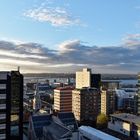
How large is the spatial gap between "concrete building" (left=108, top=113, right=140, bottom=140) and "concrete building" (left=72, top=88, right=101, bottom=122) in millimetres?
14242

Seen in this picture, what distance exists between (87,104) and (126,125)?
23.4 meters

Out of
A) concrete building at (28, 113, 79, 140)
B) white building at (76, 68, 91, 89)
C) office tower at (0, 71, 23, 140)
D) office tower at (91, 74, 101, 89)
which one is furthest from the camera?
office tower at (91, 74, 101, 89)

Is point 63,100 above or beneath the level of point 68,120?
above

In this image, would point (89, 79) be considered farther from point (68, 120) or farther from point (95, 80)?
point (68, 120)

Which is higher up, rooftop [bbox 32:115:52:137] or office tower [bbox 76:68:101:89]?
office tower [bbox 76:68:101:89]

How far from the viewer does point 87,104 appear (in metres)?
102

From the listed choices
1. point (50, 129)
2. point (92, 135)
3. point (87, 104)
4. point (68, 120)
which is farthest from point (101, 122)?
point (50, 129)

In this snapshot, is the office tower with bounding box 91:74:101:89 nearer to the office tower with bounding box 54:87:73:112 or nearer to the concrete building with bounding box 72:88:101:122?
the office tower with bounding box 54:87:73:112

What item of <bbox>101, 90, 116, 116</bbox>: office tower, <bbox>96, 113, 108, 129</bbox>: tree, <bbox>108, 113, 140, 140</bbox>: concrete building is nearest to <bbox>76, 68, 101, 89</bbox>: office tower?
<bbox>101, 90, 116, 116</bbox>: office tower

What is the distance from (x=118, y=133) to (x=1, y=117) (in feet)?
146

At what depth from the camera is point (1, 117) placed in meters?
44.8

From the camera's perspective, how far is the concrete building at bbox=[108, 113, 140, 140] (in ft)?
256

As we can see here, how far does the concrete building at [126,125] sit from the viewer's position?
7797cm

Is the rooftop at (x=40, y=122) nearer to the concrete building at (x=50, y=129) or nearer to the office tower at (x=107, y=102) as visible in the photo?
the concrete building at (x=50, y=129)
